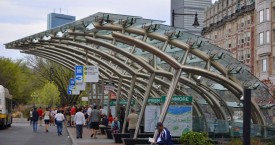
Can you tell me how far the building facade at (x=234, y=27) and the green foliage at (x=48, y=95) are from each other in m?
22.8

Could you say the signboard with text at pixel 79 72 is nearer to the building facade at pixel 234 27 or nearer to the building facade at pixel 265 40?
the building facade at pixel 265 40

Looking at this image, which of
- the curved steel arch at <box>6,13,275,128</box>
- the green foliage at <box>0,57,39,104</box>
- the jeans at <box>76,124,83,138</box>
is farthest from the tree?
the curved steel arch at <box>6,13,275,128</box>

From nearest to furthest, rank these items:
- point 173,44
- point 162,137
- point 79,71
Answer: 1. point 162,137
2. point 173,44
3. point 79,71

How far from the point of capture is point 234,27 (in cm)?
7625

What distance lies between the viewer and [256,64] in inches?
2450

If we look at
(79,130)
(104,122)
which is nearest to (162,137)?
(79,130)

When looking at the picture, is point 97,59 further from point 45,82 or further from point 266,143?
point 45,82

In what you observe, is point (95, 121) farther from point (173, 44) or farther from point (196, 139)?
point (196, 139)

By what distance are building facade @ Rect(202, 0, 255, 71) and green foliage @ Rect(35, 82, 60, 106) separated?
74.9ft

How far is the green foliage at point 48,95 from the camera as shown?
A: 248 feet

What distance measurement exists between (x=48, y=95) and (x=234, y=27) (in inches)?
1083

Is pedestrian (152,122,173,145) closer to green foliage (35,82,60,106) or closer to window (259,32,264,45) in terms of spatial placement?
window (259,32,264,45)

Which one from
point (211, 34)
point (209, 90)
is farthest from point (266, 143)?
point (211, 34)

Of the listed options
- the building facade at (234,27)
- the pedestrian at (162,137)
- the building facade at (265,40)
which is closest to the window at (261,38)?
the building facade at (265,40)
